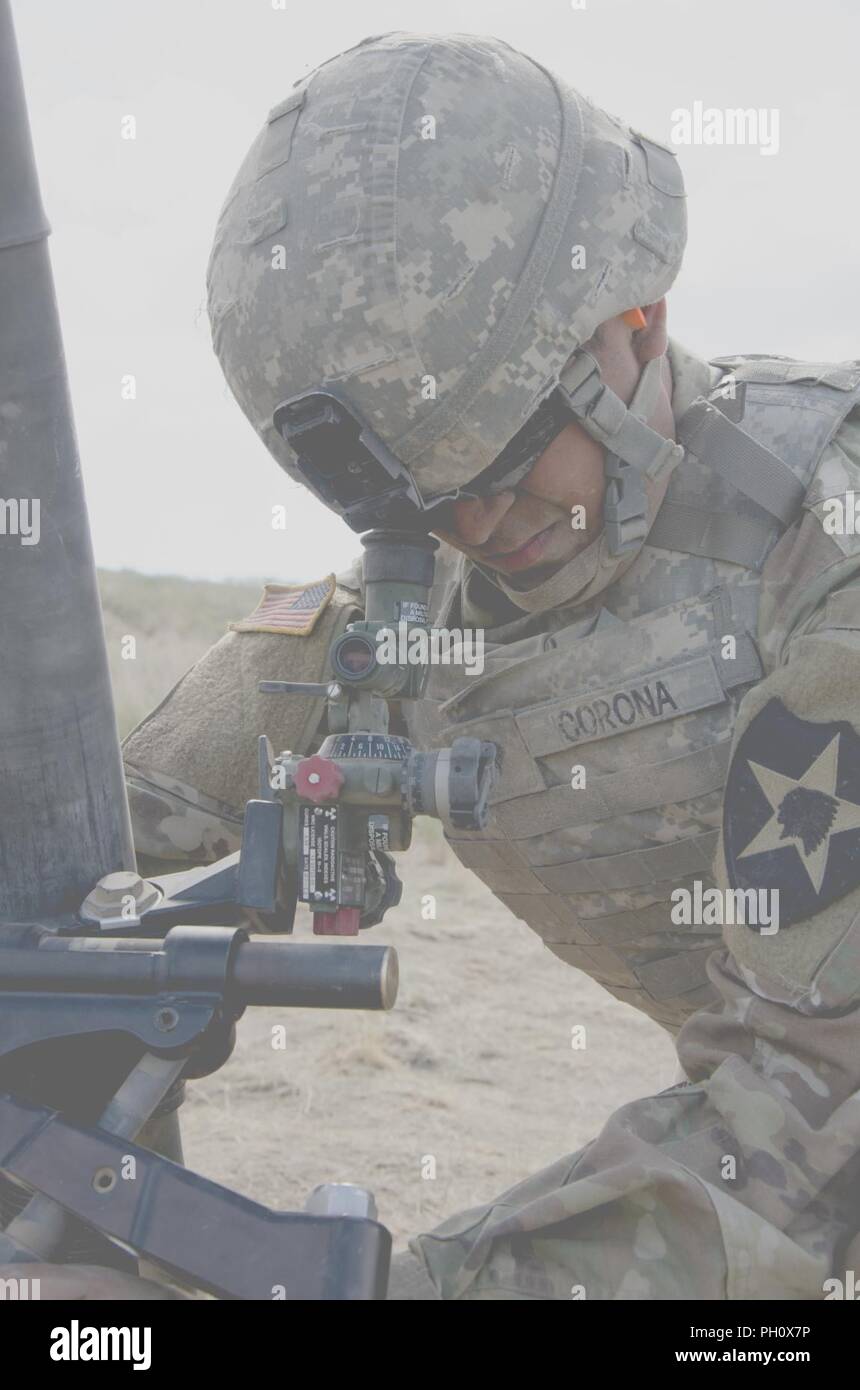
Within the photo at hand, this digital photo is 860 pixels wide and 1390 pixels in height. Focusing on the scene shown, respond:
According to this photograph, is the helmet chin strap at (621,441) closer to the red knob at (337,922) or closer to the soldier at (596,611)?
the soldier at (596,611)

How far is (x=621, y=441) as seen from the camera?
108 inches

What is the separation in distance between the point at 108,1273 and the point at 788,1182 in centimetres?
92

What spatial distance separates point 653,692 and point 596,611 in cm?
23

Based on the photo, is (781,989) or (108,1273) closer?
(108,1273)

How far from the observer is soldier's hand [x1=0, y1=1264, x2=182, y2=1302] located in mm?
1922

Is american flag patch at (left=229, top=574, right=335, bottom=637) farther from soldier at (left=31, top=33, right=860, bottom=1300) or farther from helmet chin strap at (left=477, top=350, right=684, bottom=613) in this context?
helmet chin strap at (left=477, top=350, right=684, bottom=613)

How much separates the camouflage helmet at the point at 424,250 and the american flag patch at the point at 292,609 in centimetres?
60

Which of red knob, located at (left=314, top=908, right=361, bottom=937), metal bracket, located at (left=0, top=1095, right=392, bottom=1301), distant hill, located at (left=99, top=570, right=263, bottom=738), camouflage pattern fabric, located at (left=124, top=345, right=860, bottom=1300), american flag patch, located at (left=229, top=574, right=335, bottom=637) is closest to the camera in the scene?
metal bracket, located at (left=0, top=1095, right=392, bottom=1301)

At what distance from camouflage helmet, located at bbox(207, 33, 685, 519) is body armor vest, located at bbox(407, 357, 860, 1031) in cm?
38

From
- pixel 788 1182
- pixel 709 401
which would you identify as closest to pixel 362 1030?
pixel 709 401

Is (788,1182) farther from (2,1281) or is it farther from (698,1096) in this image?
(2,1281)

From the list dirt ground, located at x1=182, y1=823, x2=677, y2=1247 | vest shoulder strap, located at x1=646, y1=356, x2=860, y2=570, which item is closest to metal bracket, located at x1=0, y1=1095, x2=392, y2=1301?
vest shoulder strap, located at x1=646, y1=356, x2=860, y2=570

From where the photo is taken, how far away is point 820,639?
→ 2.23 m

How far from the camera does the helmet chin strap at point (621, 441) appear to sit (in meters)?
2.71
